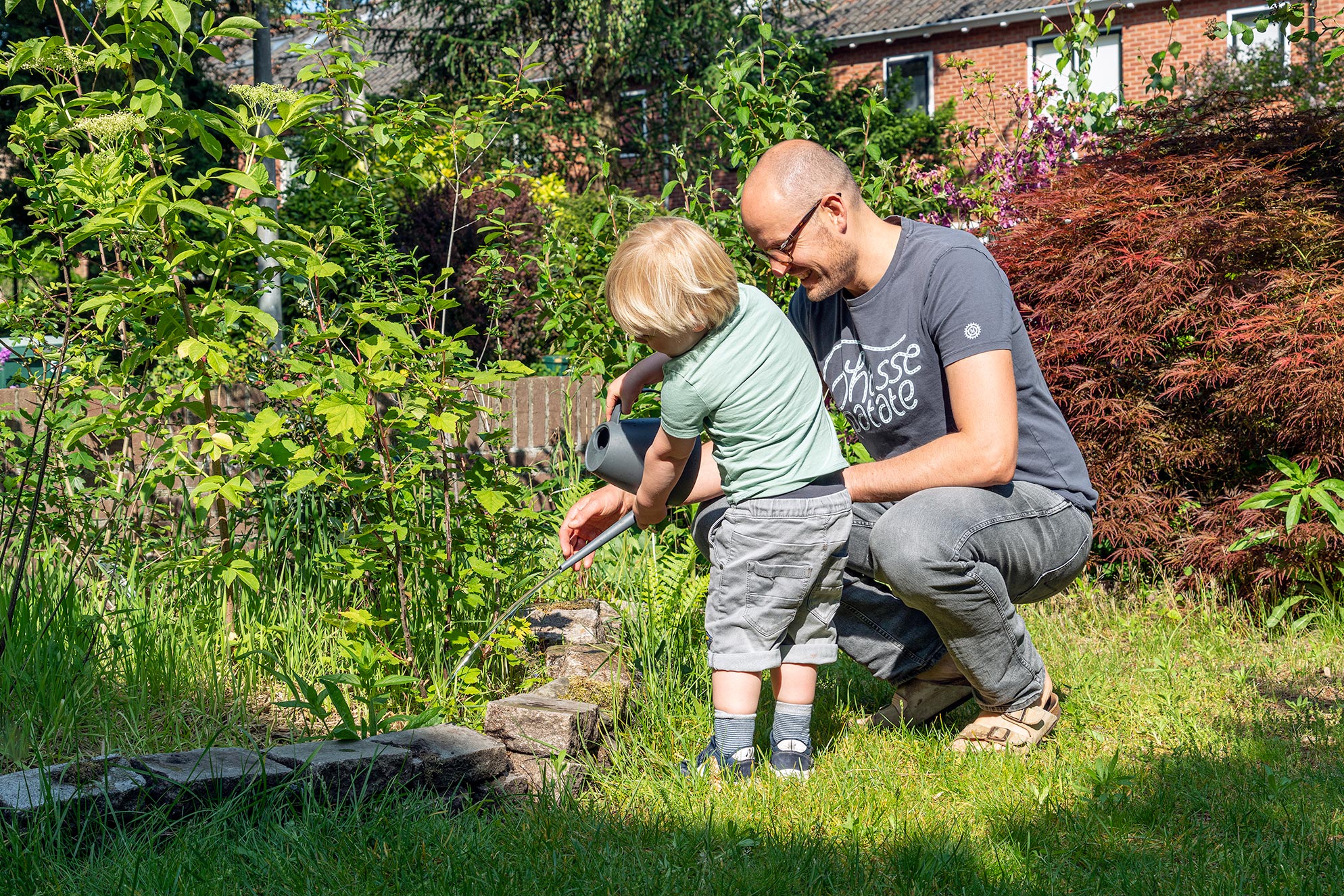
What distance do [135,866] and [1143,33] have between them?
19.9 m

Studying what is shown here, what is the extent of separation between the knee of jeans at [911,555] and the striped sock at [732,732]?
0.46 metres

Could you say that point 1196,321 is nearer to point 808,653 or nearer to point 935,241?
point 935,241

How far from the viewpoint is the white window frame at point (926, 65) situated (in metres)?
19.8

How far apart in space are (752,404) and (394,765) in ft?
3.52

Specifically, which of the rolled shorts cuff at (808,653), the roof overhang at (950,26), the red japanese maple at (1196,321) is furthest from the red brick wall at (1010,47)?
the rolled shorts cuff at (808,653)

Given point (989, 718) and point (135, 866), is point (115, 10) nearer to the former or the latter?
point (135, 866)

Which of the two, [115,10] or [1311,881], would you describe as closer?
[1311,881]

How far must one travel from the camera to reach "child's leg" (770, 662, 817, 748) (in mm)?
2490

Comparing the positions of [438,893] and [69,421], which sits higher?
[69,421]

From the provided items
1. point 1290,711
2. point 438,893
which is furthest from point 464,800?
point 1290,711

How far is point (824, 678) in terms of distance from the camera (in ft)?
10.7

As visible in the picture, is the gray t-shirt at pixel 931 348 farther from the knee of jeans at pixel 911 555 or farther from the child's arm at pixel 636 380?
the child's arm at pixel 636 380

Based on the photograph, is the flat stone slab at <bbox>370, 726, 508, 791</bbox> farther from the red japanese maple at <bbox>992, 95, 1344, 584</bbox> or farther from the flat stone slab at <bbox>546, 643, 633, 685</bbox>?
the red japanese maple at <bbox>992, 95, 1344, 584</bbox>

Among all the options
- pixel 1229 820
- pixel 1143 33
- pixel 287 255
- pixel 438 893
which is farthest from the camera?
pixel 1143 33
